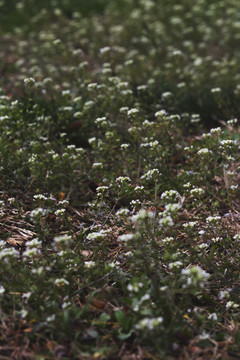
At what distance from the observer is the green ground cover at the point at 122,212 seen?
242cm

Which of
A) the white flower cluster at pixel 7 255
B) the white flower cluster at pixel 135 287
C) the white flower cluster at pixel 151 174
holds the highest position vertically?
the white flower cluster at pixel 151 174

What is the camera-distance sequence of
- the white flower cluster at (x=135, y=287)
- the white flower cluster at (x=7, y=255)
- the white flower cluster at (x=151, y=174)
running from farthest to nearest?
1. the white flower cluster at (x=151, y=174)
2. the white flower cluster at (x=7, y=255)
3. the white flower cluster at (x=135, y=287)

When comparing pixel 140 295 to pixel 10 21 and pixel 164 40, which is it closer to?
pixel 164 40

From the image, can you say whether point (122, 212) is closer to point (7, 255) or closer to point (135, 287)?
point (135, 287)

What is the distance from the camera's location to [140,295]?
2.34 m

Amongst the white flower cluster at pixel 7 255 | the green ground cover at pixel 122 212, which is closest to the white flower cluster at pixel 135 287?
the green ground cover at pixel 122 212

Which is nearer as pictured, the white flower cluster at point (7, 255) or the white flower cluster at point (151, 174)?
the white flower cluster at point (7, 255)

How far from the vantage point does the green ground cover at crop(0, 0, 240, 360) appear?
242 cm

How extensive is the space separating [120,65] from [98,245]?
444 cm

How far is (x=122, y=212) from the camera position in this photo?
2.90 metres

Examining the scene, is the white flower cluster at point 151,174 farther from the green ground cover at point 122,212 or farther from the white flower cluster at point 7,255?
the white flower cluster at point 7,255

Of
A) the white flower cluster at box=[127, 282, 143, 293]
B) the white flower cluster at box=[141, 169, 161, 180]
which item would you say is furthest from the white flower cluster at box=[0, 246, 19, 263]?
the white flower cluster at box=[141, 169, 161, 180]

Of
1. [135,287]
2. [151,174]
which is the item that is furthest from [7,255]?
[151,174]

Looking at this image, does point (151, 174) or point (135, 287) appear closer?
point (135, 287)
